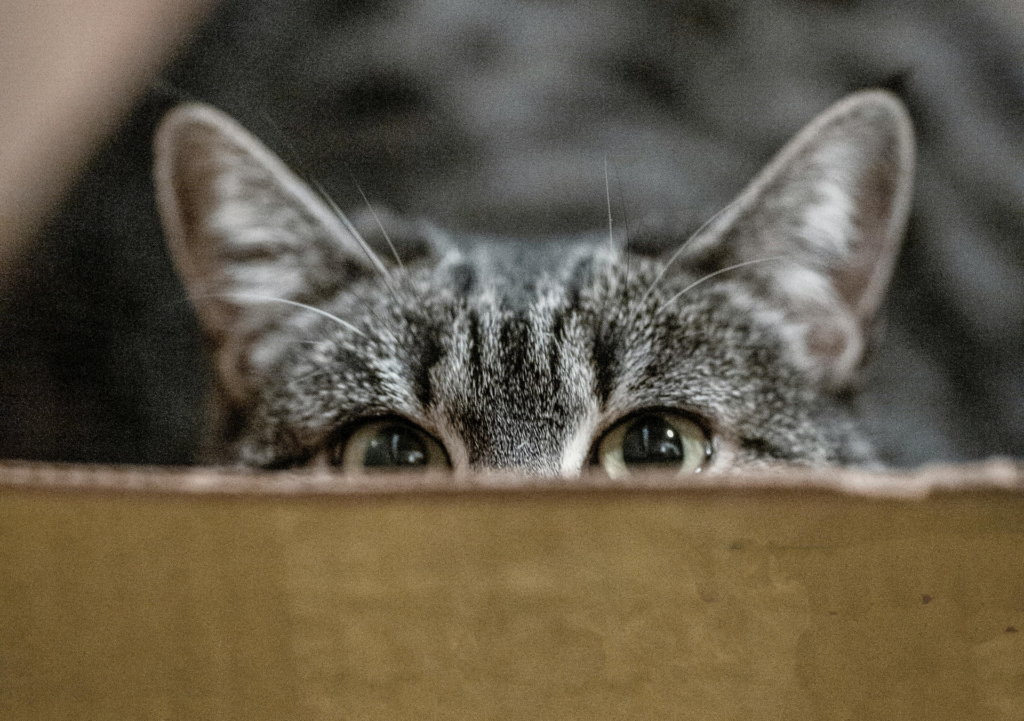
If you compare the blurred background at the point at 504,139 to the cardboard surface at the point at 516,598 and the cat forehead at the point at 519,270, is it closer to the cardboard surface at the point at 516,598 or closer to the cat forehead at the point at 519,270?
the cat forehead at the point at 519,270

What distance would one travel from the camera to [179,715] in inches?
15.5

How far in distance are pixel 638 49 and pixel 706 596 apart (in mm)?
1027

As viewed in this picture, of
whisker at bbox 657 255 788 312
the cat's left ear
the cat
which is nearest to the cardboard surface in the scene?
the cat

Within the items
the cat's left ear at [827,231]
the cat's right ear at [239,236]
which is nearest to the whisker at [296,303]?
the cat's right ear at [239,236]

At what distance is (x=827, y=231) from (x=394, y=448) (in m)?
0.54

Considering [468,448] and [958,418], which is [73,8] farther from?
[958,418]

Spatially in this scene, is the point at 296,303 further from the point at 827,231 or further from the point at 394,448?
the point at 827,231

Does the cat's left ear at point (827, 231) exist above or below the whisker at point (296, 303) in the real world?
above

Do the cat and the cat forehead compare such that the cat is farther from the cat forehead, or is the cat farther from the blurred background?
the blurred background

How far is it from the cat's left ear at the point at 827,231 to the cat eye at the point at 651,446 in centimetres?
20

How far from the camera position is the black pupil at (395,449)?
80cm

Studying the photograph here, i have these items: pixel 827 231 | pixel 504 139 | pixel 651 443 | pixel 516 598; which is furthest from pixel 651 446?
pixel 504 139

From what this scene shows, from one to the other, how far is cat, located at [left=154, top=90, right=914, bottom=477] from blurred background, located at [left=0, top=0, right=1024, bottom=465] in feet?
0.53

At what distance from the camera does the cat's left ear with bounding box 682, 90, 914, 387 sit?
826mm
